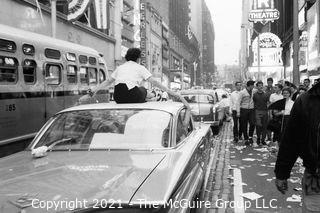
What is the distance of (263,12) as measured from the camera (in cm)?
3625

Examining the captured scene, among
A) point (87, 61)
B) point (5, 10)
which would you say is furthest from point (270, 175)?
point (5, 10)

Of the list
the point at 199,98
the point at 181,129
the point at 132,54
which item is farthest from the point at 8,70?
the point at 199,98

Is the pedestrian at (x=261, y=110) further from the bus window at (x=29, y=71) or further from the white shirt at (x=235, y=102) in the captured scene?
the bus window at (x=29, y=71)

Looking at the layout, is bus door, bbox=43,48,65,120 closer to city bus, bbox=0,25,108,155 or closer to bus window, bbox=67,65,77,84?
city bus, bbox=0,25,108,155

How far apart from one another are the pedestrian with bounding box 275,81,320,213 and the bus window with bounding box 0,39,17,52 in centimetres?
684

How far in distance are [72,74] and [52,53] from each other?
4.10ft

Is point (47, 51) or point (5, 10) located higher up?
point (5, 10)

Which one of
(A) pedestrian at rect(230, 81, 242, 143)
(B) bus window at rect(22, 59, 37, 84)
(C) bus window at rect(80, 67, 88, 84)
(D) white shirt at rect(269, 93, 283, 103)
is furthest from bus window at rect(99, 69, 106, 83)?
(D) white shirt at rect(269, 93, 283, 103)

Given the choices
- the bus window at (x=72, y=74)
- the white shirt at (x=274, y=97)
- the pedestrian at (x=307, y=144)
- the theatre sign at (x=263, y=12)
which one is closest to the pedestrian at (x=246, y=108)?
the white shirt at (x=274, y=97)

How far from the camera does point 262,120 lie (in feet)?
40.5

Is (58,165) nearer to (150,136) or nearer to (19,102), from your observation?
(150,136)

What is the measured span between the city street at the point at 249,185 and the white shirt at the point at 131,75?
198 cm

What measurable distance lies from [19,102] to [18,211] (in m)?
6.77

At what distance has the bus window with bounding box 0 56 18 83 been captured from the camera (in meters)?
8.67
